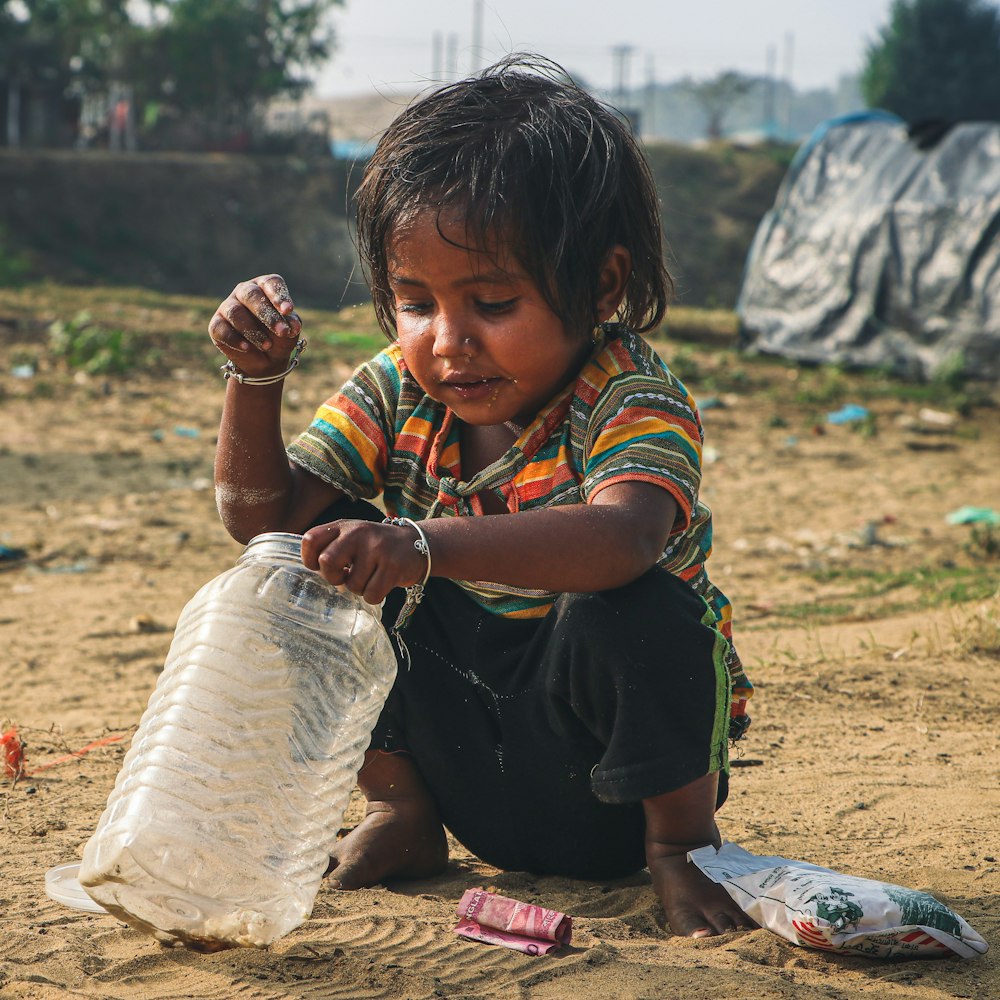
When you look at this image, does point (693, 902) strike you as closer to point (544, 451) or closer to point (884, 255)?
point (544, 451)

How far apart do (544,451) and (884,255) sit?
9442 millimetres

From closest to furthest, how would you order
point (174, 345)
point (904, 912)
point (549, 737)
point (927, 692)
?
1. point (904, 912)
2. point (549, 737)
3. point (927, 692)
4. point (174, 345)

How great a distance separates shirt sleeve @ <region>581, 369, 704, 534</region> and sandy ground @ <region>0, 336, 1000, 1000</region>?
28.4 inches

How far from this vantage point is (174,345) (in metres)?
10.3

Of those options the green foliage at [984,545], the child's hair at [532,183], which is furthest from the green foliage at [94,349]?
the child's hair at [532,183]

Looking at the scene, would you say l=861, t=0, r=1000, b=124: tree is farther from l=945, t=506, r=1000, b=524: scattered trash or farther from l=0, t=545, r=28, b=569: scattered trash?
l=0, t=545, r=28, b=569: scattered trash

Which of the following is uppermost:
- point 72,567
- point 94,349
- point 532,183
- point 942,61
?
point 942,61

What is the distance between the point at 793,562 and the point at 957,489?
2040mm

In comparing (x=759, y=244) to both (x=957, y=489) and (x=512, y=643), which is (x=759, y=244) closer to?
(x=957, y=489)

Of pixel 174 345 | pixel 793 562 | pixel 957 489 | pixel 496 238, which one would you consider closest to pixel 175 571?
pixel 793 562

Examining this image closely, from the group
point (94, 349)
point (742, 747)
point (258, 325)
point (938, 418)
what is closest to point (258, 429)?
point (258, 325)

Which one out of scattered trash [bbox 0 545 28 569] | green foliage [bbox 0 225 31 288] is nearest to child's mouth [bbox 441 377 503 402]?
scattered trash [bbox 0 545 28 569]

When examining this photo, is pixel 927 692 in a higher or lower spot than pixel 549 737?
lower

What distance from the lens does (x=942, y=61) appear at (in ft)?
115
